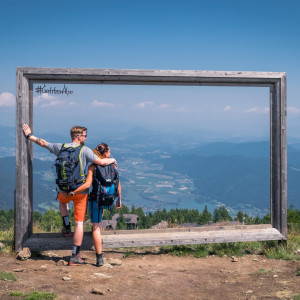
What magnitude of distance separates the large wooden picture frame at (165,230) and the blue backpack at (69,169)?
3.64 feet

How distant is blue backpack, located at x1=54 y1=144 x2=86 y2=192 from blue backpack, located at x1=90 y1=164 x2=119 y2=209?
0.29 m

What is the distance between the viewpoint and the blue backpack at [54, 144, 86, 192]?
6305 millimetres

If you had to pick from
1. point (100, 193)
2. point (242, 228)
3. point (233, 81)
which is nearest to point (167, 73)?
point (233, 81)

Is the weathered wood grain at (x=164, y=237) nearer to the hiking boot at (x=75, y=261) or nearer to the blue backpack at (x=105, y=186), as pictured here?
the hiking boot at (x=75, y=261)

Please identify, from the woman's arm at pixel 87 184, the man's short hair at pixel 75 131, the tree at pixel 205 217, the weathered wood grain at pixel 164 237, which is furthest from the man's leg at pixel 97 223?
the tree at pixel 205 217

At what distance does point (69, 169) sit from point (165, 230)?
8.47 feet

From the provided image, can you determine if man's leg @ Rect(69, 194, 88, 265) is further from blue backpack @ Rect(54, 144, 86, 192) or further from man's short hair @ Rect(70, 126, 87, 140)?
man's short hair @ Rect(70, 126, 87, 140)

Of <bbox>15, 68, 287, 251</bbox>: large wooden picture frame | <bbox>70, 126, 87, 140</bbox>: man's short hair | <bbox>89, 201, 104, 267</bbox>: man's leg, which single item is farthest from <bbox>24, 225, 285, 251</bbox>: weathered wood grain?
<bbox>70, 126, 87, 140</bbox>: man's short hair

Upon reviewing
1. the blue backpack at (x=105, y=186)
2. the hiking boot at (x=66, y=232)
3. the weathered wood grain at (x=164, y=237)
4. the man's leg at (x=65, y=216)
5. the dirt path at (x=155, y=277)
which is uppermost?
the blue backpack at (x=105, y=186)

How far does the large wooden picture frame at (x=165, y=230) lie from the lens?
279 inches

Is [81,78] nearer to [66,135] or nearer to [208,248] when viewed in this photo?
[66,135]

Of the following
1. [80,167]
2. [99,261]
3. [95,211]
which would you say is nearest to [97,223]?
[95,211]

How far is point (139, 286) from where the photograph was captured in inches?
223

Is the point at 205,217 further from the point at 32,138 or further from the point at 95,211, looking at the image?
the point at 32,138
